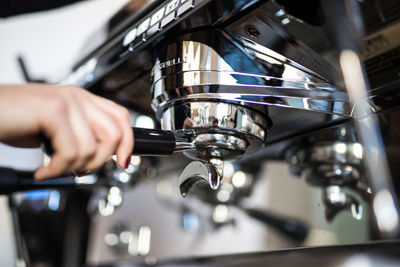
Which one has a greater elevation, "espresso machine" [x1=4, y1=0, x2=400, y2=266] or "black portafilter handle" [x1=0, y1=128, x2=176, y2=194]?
"espresso machine" [x1=4, y1=0, x2=400, y2=266]

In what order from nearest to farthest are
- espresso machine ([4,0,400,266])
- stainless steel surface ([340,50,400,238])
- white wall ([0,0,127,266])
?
espresso machine ([4,0,400,266]) < stainless steel surface ([340,50,400,238]) < white wall ([0,0,127,266])

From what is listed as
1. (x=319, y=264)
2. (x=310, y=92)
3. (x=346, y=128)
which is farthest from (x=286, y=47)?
(x=319, y=264)

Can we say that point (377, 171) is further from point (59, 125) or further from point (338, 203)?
point (59, 125)

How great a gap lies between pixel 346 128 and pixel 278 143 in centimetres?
12

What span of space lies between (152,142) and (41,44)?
600mm

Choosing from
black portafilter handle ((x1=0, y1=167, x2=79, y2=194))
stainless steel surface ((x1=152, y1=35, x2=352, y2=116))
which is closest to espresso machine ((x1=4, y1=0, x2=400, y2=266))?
stainless steel surface ((x1=152, y1=35, x2=352, y2=116))

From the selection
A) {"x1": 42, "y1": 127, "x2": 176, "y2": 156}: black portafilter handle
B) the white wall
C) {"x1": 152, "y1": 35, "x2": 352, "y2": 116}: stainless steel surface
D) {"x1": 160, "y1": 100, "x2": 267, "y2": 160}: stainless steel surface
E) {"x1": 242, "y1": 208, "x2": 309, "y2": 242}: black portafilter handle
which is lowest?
{"x1": 242, "y1": 208, "x2": 309, "y2": 242}: black portafilter handle

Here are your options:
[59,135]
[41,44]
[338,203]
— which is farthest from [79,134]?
[41,44]

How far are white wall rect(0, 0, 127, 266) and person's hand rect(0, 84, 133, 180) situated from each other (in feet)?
0.80

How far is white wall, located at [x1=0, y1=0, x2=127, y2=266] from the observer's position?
60cm

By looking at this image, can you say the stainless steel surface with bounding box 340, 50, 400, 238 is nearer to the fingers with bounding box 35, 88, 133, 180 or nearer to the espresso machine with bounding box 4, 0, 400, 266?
the espresso machine with bounding box 4, 0, 400, 266

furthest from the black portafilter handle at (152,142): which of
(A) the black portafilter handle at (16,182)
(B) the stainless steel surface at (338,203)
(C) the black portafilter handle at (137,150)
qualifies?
(B) the stainless steel surface at (338,203)

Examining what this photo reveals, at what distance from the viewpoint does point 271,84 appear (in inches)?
15.2

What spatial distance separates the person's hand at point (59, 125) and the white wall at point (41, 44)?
0.80ft
